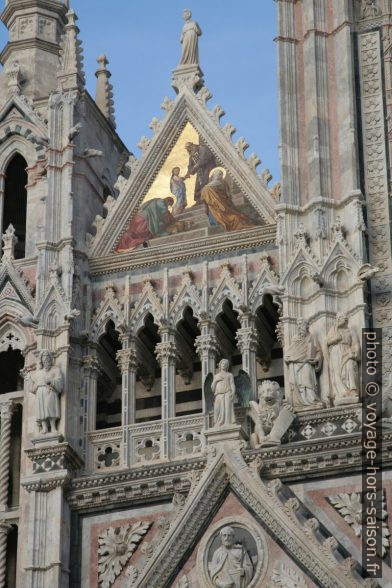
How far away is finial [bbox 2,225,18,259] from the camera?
27.4 metres

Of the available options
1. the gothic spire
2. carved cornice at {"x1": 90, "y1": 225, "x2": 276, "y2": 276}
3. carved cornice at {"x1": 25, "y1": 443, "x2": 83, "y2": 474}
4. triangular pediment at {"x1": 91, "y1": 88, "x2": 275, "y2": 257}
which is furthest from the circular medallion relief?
the gothic spire

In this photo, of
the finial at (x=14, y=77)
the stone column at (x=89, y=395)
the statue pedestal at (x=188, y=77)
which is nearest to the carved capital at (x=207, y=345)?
the stone column at (x=89, y=395)

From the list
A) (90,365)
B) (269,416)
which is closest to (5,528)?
(90,365)

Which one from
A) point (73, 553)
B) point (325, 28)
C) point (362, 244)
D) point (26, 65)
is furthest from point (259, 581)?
point (26, 65)

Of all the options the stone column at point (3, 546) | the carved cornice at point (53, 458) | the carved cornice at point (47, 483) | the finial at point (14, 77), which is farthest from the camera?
the finial at point (14, 77)

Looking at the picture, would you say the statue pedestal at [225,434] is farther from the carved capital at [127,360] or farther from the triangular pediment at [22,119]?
the triangular pediment at [22,119]

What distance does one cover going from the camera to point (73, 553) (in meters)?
24.5

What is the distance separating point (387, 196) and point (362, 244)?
2.59 ft

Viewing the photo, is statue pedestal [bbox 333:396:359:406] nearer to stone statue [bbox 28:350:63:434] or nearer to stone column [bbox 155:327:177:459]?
stone column [bbox 155:327:177:459]

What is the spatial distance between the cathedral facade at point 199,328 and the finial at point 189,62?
0.08ft

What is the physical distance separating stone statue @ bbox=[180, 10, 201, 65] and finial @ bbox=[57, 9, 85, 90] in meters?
1.33

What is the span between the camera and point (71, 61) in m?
28.2

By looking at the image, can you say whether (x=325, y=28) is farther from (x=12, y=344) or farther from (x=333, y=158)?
(x=12, y=344)

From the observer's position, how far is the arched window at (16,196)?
94.2 ft
